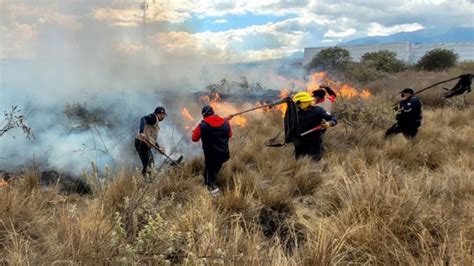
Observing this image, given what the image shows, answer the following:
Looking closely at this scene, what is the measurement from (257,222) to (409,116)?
5619mm

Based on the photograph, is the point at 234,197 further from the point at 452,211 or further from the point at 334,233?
the point at 452,211

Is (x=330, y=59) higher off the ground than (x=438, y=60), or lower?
higher

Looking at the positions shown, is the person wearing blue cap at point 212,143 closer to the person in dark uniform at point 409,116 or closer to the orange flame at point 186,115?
the person in dark uniform at point 409,116

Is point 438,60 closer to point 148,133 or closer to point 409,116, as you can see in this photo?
point 409,116

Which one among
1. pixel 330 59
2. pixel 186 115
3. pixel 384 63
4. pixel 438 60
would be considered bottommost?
pixel 186 115

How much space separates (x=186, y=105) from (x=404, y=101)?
27.9 ft

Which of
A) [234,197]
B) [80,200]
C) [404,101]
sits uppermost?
[404,101]

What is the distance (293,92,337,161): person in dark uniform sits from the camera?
23.8 ft

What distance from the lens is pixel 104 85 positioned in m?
17.3

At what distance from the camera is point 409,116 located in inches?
346

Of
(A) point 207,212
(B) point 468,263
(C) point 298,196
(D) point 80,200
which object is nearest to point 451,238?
(B) point 468,263

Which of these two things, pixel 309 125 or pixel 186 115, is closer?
pixel 309 125

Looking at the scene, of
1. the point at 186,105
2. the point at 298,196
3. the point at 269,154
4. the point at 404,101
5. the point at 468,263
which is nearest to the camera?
the point at 468,263

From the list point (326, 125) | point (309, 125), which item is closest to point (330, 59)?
point (309, 125)
